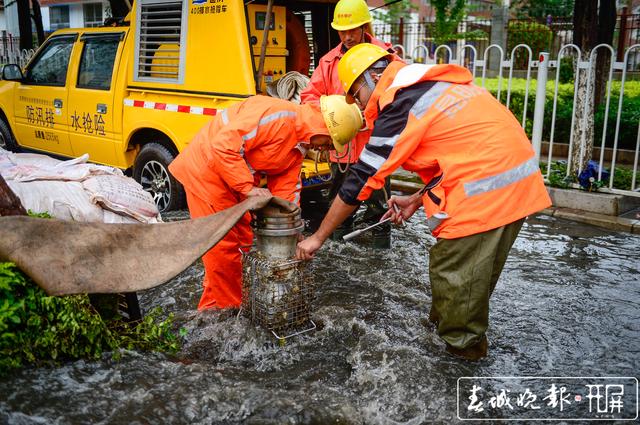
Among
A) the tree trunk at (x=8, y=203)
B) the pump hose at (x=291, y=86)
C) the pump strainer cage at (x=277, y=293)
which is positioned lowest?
the pump strainer cage at (x=277, y=293)

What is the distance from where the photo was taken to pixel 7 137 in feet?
28.0

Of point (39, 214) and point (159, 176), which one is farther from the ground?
point (39, 214)

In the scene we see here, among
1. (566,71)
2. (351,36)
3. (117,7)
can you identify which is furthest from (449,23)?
(351,36)

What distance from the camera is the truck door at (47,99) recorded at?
7.57m

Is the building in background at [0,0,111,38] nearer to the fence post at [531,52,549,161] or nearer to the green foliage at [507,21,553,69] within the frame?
the green foliage at [507,21,553,69]

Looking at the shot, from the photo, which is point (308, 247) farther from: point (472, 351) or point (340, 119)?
point (472, 351)

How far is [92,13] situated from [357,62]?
36358 mm

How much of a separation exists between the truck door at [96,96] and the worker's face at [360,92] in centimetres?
417

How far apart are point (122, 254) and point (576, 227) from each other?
207 inches

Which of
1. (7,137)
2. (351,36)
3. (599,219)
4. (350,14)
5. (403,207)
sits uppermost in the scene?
(350,14)

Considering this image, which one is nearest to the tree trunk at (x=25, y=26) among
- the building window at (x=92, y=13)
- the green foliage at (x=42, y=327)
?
the green foliage at (x=42, y=327)

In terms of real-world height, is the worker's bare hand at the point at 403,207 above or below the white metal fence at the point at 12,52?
below

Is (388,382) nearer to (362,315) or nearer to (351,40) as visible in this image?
(362,315)

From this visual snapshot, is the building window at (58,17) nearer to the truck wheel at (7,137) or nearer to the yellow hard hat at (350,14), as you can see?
the truck wheel at (7,137)
